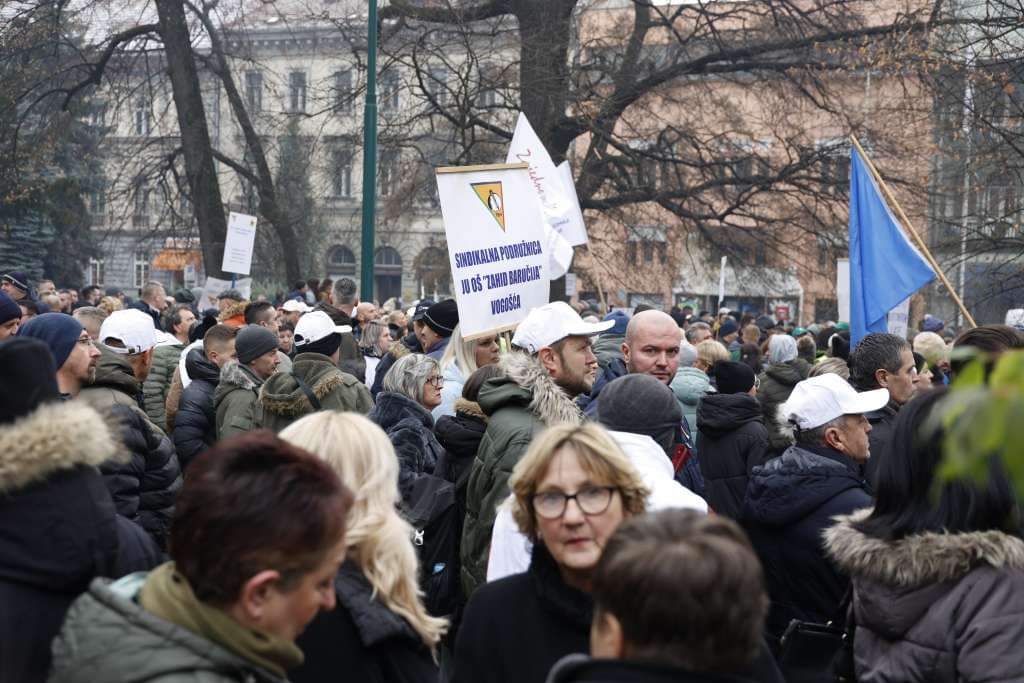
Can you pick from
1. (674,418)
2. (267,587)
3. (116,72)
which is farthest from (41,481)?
(116,72)

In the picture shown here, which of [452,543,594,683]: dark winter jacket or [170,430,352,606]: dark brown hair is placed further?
[452,543,594,683]: dark winter jacket

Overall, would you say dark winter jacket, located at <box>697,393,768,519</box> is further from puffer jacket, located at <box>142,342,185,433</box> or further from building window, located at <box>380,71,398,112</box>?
building window, located at <box>380,71,398,112</box>

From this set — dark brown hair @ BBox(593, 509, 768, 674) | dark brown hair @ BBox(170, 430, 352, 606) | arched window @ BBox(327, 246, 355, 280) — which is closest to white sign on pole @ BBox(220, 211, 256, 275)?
dark brown hair @ BBox(170, 430, 352, 606)

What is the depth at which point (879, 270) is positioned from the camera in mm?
9070

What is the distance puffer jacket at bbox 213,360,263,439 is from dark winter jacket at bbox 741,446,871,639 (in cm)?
314

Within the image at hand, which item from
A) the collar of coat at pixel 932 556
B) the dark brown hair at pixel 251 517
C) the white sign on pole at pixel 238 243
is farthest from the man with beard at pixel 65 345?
the white sign on pole at pixel 238 243

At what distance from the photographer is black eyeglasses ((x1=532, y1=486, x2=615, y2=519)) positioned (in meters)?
3.21

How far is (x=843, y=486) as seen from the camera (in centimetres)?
437

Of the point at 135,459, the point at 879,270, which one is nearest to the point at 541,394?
the point at 135,459

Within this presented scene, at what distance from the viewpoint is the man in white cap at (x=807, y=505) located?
171 inches

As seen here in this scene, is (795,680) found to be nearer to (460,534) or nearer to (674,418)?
(674,418)

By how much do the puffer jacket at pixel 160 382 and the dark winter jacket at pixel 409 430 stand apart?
A: 2836mm

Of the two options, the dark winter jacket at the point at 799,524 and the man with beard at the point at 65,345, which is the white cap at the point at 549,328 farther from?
the man with beard at the point at 65,345

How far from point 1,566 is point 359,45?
17580 millimetres
